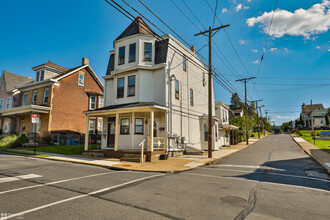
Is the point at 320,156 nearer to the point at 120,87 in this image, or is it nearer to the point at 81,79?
the point at 120,87

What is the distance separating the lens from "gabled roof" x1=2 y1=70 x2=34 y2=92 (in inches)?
1180

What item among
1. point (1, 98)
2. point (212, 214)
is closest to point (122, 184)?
point (212, 214)

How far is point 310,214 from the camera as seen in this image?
4.50 m

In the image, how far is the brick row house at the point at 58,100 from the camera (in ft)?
78.0

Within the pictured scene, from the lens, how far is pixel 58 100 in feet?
80.9

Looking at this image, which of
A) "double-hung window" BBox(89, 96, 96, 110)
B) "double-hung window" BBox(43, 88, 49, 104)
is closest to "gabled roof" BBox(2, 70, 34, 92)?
"double-hung window" BBox(43, 88, 49, 104)

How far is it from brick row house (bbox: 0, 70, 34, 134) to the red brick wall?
7.97 m

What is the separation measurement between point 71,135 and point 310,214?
25.3 m

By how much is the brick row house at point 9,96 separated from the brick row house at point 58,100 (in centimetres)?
A: 87

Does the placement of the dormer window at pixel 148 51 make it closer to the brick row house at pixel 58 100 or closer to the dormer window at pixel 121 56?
the dormer window at pixel 121 56

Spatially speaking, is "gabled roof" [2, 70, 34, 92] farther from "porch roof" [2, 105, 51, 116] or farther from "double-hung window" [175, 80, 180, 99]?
"double-hung window" [175, 80, 180, 99]

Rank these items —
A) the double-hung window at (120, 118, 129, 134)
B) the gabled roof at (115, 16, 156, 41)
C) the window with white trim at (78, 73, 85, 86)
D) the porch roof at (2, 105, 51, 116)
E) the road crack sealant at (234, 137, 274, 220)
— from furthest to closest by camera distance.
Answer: the window with white trim at (78, 73, 85, 86) < the porch roof at (2, 105, 51, 116) < the gabled roof at (115, 16, 156, 41) < the double-hung window at (120, 118, 129, 134) < the road crack sealant at (234, 137, 274, 220)

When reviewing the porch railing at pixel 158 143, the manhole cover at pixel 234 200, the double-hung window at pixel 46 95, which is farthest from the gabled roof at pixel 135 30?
the manhole cover at pixel 234 200

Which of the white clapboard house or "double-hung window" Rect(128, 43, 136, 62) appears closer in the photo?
the white clapboard house
